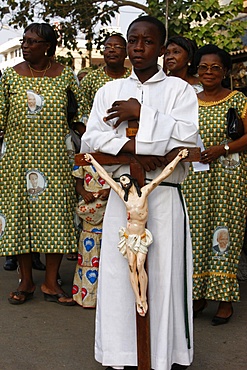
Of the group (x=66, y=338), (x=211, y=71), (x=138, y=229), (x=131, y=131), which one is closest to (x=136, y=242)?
(x=138, y=229)

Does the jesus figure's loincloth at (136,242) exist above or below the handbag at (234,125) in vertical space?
below

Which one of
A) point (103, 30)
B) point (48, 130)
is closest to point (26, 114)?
point (48, 130)

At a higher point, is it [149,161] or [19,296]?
[149,161]

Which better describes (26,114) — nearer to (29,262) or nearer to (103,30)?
(29,262)

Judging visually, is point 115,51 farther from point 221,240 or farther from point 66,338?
point 66,338

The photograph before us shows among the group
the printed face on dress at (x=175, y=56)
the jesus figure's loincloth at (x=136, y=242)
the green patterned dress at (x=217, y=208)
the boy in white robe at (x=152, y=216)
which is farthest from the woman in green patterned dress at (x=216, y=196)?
the jesus figure's loincloth at (x=136, y=242)

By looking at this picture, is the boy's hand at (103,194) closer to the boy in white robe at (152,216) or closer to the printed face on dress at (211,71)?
the printed face on dress at (211,71)

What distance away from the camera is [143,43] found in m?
3.68

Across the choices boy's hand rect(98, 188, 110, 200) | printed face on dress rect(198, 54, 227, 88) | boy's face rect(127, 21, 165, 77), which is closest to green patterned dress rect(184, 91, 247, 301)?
printed face on dress rect(198, 54, 227, 88)

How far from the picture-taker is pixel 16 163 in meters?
5.61

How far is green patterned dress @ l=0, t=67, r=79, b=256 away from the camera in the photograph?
5547 millimetres

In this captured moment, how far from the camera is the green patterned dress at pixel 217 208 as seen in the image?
202 inches

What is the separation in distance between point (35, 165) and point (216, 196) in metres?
1.43

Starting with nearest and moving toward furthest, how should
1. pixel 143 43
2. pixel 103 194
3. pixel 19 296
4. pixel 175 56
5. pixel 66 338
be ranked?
pixel 143 43
pixel 66 338
pixel 175 56
pixel 103 194
pixel 19 296
